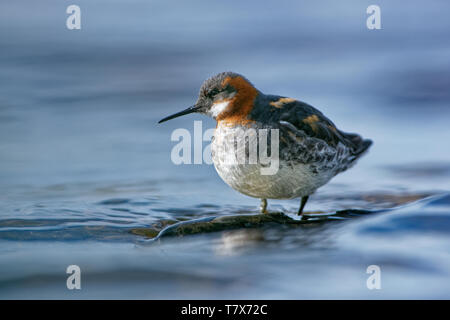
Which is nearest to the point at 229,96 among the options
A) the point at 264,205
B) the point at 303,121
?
the point at 303,121

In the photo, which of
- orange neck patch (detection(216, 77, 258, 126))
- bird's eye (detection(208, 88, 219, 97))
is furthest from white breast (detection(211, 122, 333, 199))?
bird's eye (detection(208, 88, 219, 97))

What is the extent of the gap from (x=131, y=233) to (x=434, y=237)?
118 inches

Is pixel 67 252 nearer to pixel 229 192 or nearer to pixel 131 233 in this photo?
pixel 131 233

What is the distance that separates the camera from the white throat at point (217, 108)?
7309mm

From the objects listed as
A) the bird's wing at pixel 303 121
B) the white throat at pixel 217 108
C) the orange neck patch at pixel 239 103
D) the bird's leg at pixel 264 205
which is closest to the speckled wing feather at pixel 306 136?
the bird's wing at pixel 303 121

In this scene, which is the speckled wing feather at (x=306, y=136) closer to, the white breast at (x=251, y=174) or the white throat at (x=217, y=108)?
the white breast at (x=251, y=174)

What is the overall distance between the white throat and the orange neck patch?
35mm

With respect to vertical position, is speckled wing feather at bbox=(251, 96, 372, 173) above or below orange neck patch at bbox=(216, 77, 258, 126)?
below

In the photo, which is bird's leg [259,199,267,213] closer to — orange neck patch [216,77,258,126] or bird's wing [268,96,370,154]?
bird's wing [268,96,370,154]

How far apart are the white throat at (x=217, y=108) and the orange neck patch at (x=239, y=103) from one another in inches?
1.4

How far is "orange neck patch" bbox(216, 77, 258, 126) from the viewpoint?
721cm

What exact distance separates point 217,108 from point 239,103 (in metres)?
0.27

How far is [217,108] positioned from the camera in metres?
7.38

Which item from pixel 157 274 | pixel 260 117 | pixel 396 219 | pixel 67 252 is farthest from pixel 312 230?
pixel 67 252
